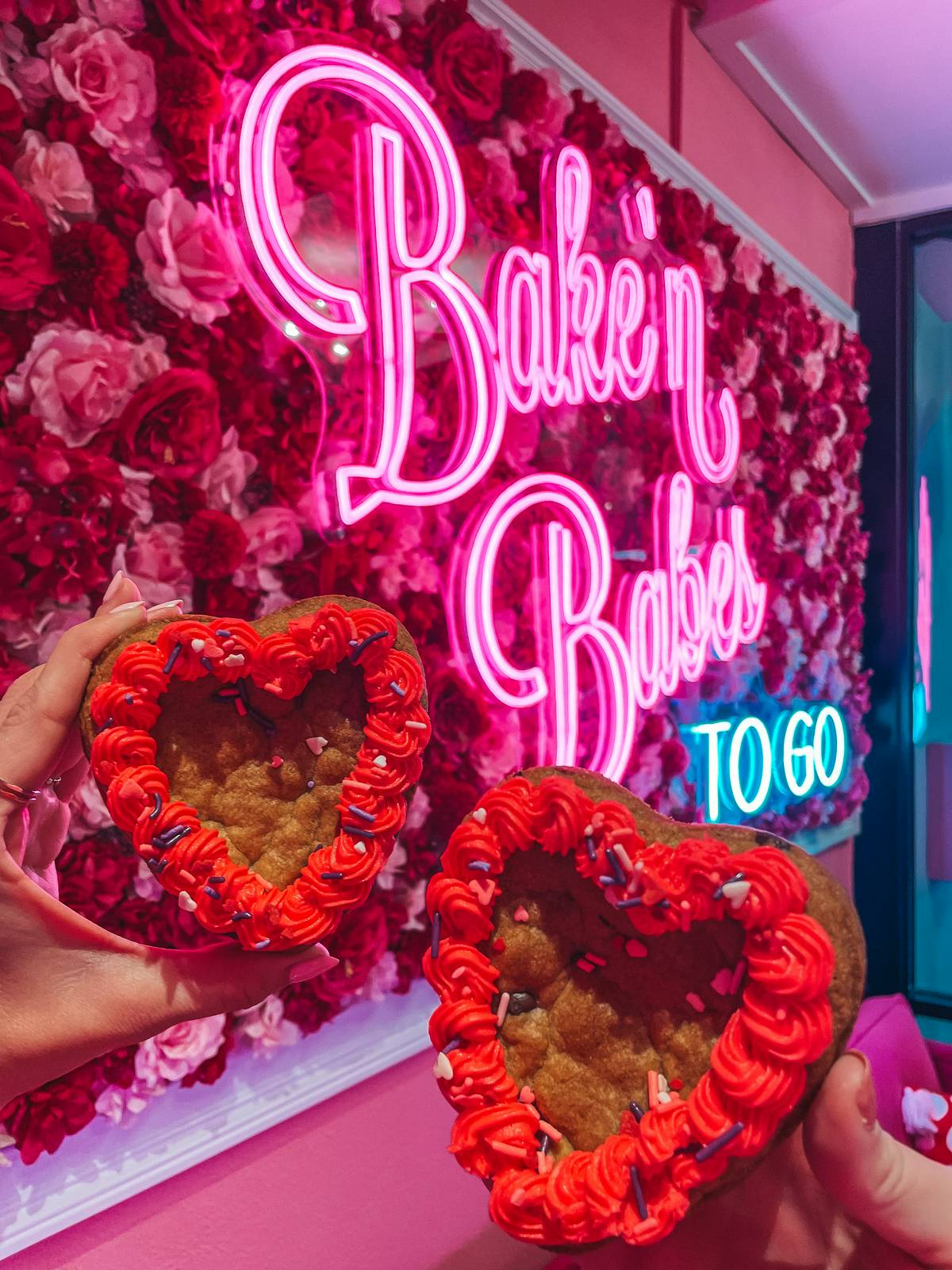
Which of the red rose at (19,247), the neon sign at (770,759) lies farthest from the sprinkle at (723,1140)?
the neon sign at (770,759)

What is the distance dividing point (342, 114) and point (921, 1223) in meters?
2.06

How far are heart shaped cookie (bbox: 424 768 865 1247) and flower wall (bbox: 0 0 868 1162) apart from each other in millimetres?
831

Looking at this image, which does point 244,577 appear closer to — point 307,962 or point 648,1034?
point 307,962

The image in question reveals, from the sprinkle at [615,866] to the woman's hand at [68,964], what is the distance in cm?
39

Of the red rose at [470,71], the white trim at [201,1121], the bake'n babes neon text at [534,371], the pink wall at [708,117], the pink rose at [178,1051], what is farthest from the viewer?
the pink wall at [708,117]

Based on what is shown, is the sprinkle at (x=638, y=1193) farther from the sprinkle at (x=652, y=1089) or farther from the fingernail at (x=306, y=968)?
the fingernail at (x=306, y=968)

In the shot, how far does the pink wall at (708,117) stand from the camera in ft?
8.65

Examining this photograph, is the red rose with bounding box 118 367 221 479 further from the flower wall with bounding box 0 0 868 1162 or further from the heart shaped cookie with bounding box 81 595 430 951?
the heart shaped cookie with bounding box 81 595 430 951

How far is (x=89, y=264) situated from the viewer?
1407 millimetres

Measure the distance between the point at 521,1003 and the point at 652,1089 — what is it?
16 centimetres

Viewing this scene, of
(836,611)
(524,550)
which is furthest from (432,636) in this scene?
(836,611)

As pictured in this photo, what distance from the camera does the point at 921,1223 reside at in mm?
829

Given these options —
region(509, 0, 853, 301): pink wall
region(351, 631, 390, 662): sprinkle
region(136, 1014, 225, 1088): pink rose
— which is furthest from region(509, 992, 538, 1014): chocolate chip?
region(509, 0, 853, 301): pink wall

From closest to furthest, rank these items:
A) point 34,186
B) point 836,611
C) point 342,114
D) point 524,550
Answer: point 34,186
point 342,114
point 524,550
point 836,611
